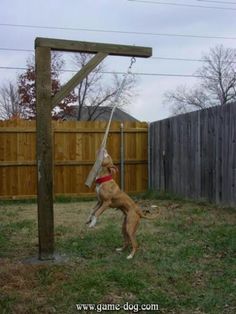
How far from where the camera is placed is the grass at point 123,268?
15.0 feet

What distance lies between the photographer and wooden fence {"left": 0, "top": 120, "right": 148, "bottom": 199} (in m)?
12.8

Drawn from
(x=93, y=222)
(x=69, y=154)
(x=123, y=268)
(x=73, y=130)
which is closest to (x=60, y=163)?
(x=69, y=154)

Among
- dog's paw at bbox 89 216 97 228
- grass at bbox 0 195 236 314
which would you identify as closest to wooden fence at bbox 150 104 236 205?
grass at bbox 0 195 236 314

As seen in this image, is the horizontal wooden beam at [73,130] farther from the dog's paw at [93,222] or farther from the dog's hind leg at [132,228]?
the dog's paw at [93,222]

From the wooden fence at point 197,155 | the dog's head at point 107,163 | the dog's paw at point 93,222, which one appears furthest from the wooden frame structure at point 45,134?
the wooden fence at point 197,155

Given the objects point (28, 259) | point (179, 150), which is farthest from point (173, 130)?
point (28, 259)

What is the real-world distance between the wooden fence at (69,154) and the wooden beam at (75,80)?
6.72m

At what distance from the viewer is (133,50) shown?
6.46 m

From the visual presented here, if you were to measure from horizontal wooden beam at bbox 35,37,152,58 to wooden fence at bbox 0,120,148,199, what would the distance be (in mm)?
6655

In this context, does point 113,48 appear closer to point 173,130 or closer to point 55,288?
point 55,288

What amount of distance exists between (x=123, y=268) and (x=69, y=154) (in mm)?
7766

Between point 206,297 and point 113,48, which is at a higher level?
point 113,48

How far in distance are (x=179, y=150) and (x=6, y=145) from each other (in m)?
4.16

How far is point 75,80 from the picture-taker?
6184 millimetres
